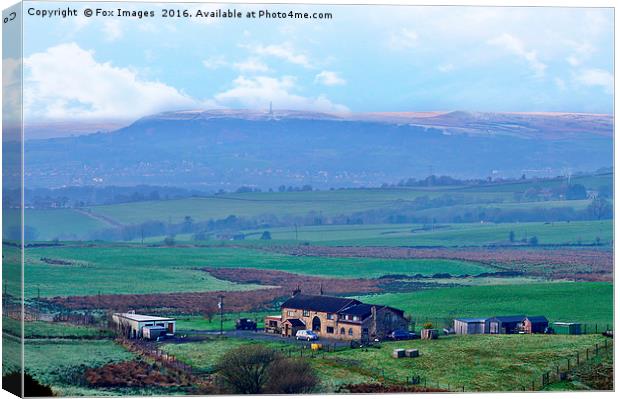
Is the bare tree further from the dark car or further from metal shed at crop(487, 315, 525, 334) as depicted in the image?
metal shed at crop(487, 315, 525, 334)

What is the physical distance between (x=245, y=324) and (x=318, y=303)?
1038 millimetres

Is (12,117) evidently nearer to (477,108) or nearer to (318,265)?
(318,265)

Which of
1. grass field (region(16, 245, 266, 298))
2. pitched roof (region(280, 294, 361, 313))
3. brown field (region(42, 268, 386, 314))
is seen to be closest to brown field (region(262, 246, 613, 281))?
brown field (region(42, 268, 386, 314))

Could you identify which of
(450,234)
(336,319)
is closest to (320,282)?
(336,319)

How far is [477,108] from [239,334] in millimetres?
4560

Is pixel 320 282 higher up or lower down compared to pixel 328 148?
lower down

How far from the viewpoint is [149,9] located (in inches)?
925

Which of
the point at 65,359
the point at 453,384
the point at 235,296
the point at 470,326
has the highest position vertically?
the point at 235,296

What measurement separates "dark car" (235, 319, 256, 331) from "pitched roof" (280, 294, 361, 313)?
52cm

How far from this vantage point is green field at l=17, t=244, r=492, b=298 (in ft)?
77.5

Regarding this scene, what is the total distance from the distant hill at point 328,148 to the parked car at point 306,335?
6.84 feet

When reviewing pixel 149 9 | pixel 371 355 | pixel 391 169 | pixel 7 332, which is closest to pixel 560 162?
pixel 391 169

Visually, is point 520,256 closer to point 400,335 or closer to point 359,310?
point 400,335

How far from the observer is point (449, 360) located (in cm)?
2420
